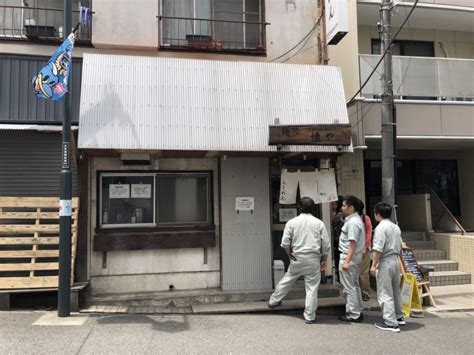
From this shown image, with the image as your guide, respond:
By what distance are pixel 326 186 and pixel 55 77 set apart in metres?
5.13

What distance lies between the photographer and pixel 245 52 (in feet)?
29.9

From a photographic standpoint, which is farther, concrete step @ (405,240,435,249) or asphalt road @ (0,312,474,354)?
concrete step @ (405,240,435,249)

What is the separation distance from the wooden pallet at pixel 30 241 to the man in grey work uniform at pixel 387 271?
4983mm

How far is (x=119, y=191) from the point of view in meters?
8.41

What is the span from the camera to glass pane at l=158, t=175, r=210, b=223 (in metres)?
8.59

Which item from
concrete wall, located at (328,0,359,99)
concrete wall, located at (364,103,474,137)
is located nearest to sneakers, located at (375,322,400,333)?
concrete wall, located at (364,103,474,137)

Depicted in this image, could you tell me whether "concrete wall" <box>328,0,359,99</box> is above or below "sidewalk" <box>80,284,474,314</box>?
above

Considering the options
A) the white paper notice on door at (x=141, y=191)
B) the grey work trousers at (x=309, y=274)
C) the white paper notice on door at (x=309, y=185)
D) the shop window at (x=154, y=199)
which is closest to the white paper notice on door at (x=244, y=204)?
the shop window at (x=154, y=199)

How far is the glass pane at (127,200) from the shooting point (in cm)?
836

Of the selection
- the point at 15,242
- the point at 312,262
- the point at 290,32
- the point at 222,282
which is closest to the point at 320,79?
the point at 290,32

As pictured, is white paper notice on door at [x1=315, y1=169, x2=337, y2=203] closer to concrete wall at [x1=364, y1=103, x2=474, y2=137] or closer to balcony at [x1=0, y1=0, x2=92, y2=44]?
concrete wall at [x1=364, y1=103, x2=474, y2=137]

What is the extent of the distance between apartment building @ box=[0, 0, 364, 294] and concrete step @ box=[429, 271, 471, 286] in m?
2.79

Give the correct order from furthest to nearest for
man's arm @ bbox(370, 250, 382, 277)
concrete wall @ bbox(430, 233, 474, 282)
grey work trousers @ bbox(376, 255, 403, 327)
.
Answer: concrete wall @ bbox(430, 233, 474, 282) → man's arm @ bbox(370, 250, 382, 277) → grey work trousers @ bbox(376, 255, 403, 327)

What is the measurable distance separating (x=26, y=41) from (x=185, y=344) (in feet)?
20.4
